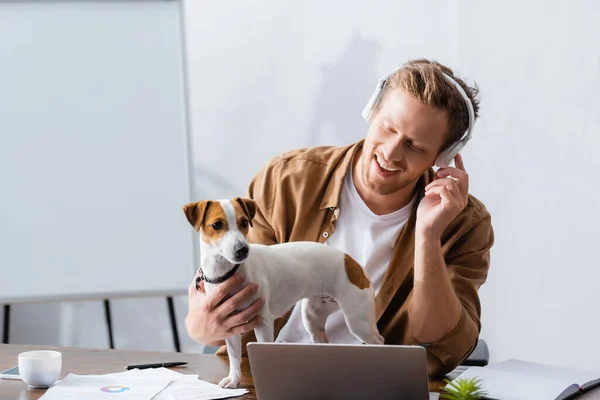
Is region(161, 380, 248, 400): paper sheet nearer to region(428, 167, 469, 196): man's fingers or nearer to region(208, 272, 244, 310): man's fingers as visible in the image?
region(208, 272, 244, 310): man's fingers

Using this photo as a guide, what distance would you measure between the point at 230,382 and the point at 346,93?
210cm

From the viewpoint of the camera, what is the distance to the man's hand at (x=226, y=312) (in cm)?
131

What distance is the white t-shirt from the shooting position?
1832 millimetres

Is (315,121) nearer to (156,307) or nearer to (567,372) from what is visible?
(156,307)

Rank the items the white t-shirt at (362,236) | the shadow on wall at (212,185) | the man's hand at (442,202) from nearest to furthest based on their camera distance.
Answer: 1. the man's hand at (442,202)
2. the white t-shirt at (362,236)
3. the shadow on wall at (212,185)

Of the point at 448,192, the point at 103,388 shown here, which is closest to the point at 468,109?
the point at 448,192

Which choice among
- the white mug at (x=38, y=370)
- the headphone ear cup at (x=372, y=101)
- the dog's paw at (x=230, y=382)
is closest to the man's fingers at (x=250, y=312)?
the dog's paw at (x=230, y=382)

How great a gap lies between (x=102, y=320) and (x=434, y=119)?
2408mm

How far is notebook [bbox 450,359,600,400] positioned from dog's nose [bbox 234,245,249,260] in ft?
1.67

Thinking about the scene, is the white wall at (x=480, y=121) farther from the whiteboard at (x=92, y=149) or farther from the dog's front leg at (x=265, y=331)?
the dog's front leg at (x=265, y=331)

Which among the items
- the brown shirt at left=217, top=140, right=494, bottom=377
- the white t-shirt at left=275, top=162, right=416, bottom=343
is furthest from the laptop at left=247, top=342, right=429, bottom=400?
the white t-shirt at left=275, top=162, right=416, bottom=343

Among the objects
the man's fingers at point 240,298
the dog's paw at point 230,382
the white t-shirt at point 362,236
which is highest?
the man's fingers at point 240,298

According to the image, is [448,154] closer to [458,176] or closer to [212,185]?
[458,176]

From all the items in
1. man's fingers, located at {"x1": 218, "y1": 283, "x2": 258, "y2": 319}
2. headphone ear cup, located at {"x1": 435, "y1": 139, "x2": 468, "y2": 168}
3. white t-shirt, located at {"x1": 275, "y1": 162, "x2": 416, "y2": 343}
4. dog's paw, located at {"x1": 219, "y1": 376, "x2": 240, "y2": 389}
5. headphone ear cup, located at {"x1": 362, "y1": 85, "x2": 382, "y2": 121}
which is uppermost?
headphone ear cup, located at {"x1": 362, "y1": 85, "x2": 382, "y2": 121}
